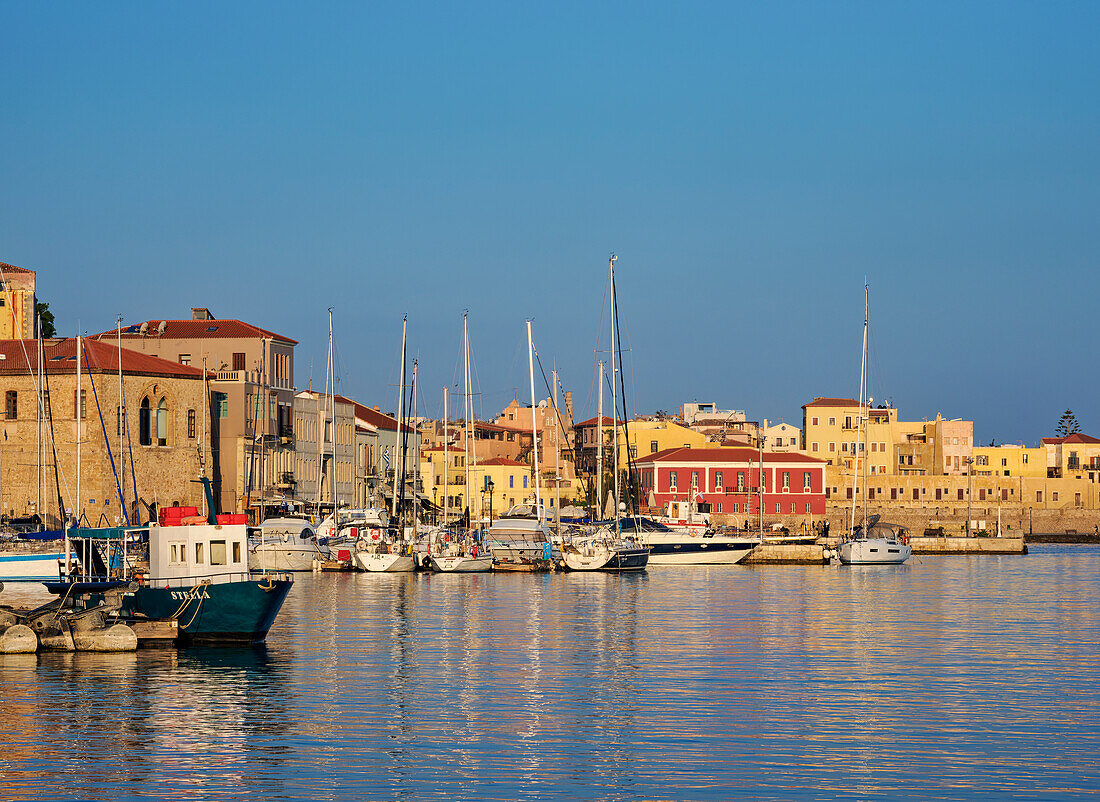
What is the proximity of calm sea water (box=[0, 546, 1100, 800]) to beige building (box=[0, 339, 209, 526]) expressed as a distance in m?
29.9

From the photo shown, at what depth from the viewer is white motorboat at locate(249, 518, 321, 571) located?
6059 cm

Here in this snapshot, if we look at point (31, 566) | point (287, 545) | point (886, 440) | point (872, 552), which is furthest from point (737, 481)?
point (31, 566)

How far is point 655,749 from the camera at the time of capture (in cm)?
1877

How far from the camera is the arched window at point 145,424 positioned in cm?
6856

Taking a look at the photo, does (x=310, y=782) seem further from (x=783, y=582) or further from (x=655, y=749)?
(x=783, y=582)

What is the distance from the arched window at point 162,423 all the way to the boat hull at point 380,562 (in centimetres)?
1365

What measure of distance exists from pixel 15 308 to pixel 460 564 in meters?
29.7

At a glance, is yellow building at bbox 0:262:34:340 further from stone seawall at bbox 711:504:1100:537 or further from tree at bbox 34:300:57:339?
stone seawall at bbox 711:504:1100:537

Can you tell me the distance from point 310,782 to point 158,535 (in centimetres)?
1356

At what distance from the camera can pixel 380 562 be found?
60.4 m

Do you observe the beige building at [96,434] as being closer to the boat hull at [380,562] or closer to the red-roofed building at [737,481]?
the boat hull at [380,562]

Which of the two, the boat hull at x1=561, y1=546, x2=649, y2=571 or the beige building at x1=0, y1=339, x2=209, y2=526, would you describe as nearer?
the boat hull at x1=561, y1=546, x2=649, y2=571

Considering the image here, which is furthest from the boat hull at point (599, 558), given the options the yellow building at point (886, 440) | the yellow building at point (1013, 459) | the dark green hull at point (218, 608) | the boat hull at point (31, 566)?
the yellow building at point (1013, 459)

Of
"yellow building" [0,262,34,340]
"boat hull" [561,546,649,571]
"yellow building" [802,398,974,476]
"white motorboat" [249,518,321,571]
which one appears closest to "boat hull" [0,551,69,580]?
"white motorboat" [249,518,321,571]
